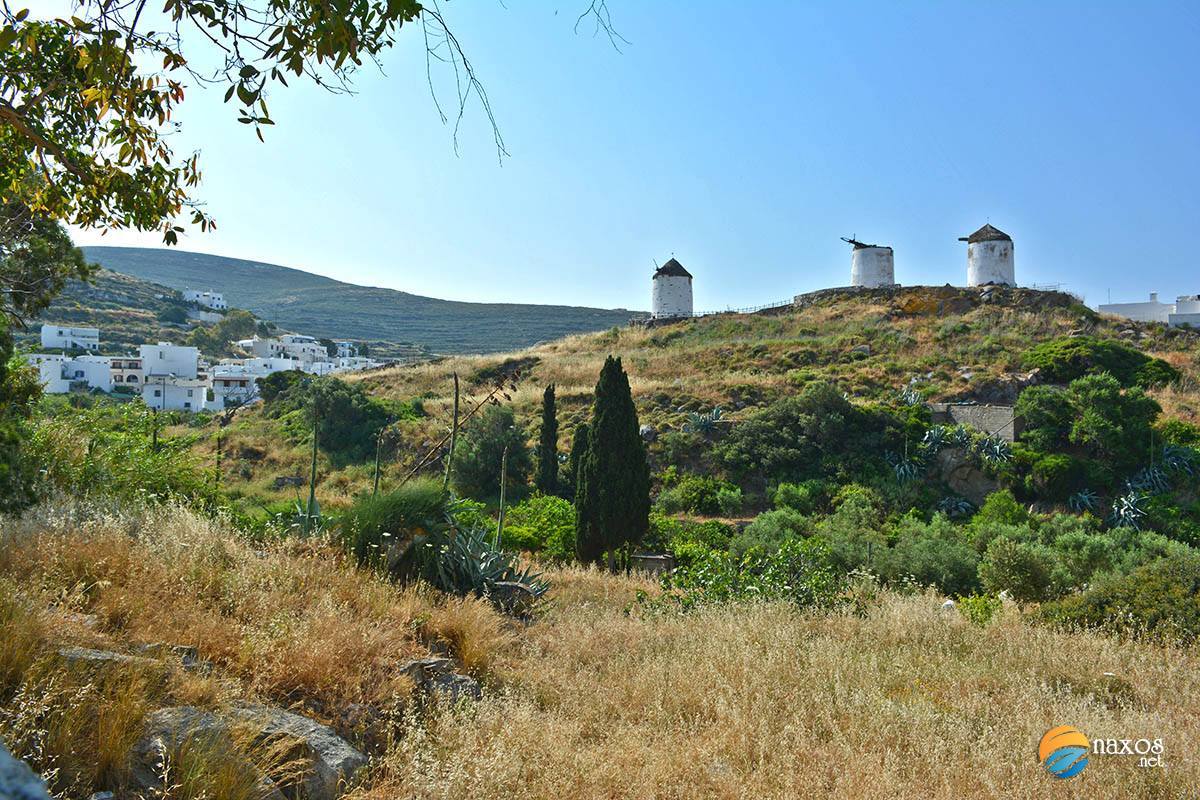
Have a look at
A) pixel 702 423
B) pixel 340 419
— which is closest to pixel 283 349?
pixel 340 419

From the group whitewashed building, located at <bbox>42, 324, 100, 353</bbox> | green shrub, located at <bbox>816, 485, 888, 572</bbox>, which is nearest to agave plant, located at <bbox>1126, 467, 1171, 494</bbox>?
green shrub, located at <bbox>816, 485, 888, 572</bbox>

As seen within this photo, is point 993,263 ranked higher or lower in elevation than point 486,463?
higher

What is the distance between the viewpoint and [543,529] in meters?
16.3

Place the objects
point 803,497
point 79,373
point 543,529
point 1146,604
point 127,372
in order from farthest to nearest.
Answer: point 127,372 < point 79,373 < point 803,497 < point 543,529 < point 1146,604

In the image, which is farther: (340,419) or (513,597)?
(340,419)

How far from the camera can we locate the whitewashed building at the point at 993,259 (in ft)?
145

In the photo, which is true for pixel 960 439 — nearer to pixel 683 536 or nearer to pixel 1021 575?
pixel 683 536

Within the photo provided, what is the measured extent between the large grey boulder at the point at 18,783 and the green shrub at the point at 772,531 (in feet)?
42.0

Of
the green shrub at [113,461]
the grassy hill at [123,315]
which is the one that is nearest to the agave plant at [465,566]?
the green shrub at [113,461]

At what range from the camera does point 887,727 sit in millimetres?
3803

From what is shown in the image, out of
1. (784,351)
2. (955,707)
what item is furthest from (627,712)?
(784,351)

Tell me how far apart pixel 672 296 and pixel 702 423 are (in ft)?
94.4

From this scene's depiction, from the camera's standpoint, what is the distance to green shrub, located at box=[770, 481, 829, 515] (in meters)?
19.8

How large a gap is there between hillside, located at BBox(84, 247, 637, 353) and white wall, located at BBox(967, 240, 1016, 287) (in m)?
56.3
